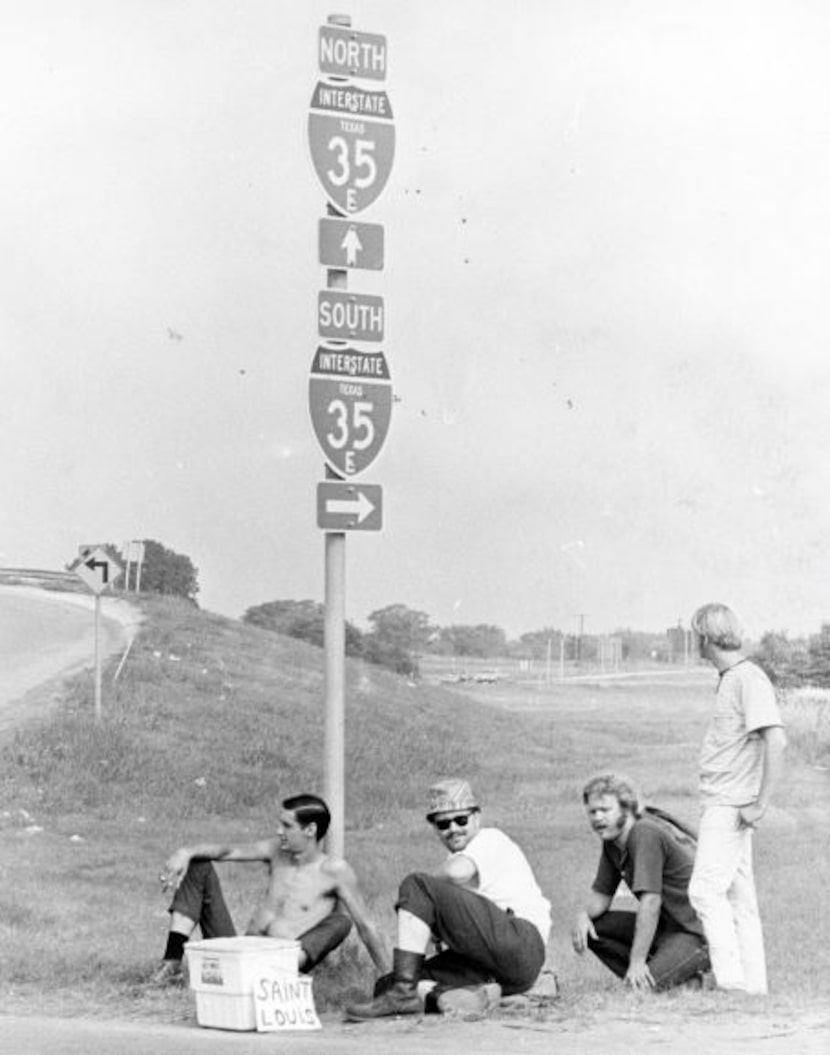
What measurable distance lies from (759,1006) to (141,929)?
15.7 ft

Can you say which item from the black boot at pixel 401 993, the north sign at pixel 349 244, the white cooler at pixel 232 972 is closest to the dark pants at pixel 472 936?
the black boot at pixel 401 993

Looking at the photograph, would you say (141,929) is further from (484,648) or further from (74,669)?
(484,648)

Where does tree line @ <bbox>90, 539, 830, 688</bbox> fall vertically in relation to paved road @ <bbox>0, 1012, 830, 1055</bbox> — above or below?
above

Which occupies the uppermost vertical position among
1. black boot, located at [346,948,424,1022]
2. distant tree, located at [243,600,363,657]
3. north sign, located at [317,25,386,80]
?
Answer: north sign, located at [317,25,386,80]

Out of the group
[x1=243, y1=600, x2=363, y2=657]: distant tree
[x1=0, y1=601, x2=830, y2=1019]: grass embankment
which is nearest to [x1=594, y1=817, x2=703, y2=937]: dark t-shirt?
[x1=0, y1=601, x2=830, y2=1019]: grass embankment

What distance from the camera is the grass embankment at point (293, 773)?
11.3 metres

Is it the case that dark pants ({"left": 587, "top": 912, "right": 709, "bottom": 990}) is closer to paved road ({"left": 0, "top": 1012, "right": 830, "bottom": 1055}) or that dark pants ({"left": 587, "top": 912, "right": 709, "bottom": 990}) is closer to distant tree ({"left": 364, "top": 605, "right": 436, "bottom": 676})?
paved road ({"left": 0, "top": 1012, "right": 830, "bottom": 1055})

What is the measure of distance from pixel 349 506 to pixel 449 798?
6.31 feet

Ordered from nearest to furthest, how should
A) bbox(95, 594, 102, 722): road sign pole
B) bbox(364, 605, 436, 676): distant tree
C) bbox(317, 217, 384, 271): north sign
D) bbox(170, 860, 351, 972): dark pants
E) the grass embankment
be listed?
bbox(170, 860, 351, 972): dark pants → bbox(317, 217, 384, 271): north sign → the grass embankment → bbox(95, 594, 102, 722): road sign pole → bbox(364, 605, 436, 676): distant tree

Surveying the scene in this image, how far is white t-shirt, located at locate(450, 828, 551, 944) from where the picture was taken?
7.22 meters

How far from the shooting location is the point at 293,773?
11797mm

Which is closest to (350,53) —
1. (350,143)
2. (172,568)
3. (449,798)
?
(350,143)

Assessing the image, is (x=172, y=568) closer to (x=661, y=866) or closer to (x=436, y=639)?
(x=436, y=639)

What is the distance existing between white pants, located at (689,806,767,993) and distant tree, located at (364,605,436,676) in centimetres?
501
